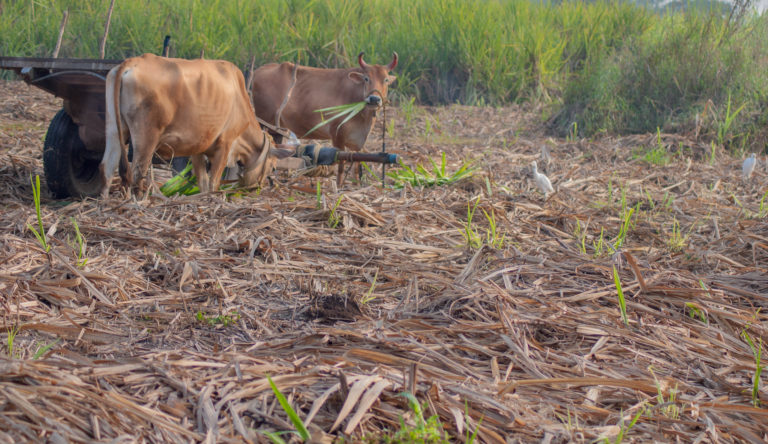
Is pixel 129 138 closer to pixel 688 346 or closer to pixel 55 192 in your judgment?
pixel 55 192

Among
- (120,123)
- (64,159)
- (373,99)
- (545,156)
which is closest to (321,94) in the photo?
(373,99)

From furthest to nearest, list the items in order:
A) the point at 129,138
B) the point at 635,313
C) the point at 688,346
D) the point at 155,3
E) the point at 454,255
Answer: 1. the point at 155,3
2. the point at 129,138
3. the point at 454,255
4. the point at 635,313
5. the point at 688,346

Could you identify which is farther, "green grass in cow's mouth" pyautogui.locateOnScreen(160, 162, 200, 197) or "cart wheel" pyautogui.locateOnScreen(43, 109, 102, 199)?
"green grass in cow's mouth" pyautogui.locateOnScreen(160, 162, 200, 197)

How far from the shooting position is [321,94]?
7.59 metres

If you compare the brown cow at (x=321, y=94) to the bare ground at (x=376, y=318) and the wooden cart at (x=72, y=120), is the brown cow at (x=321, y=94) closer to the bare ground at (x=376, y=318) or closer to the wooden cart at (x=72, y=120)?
the bare ground at (x=376, y=318)

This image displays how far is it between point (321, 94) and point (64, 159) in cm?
317

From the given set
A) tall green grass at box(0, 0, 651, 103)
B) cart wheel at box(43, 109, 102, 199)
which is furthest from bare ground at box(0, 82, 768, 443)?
tall green grass at box(0, 0, 651, 103)

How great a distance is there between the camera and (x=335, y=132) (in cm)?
750

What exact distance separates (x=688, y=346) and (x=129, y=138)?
3.62 meters

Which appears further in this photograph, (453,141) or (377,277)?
(453,141)

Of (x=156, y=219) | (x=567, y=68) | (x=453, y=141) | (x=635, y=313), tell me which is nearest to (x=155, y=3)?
(x=453, y=141)

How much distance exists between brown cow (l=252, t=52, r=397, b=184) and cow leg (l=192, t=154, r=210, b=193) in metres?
2.01

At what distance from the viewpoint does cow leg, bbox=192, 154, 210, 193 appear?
214 inches

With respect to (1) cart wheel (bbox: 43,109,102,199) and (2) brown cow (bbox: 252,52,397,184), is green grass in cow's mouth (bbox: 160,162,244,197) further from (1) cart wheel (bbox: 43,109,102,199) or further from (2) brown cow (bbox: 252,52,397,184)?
(2) brown cow (bbox: 252,52,397,184)
